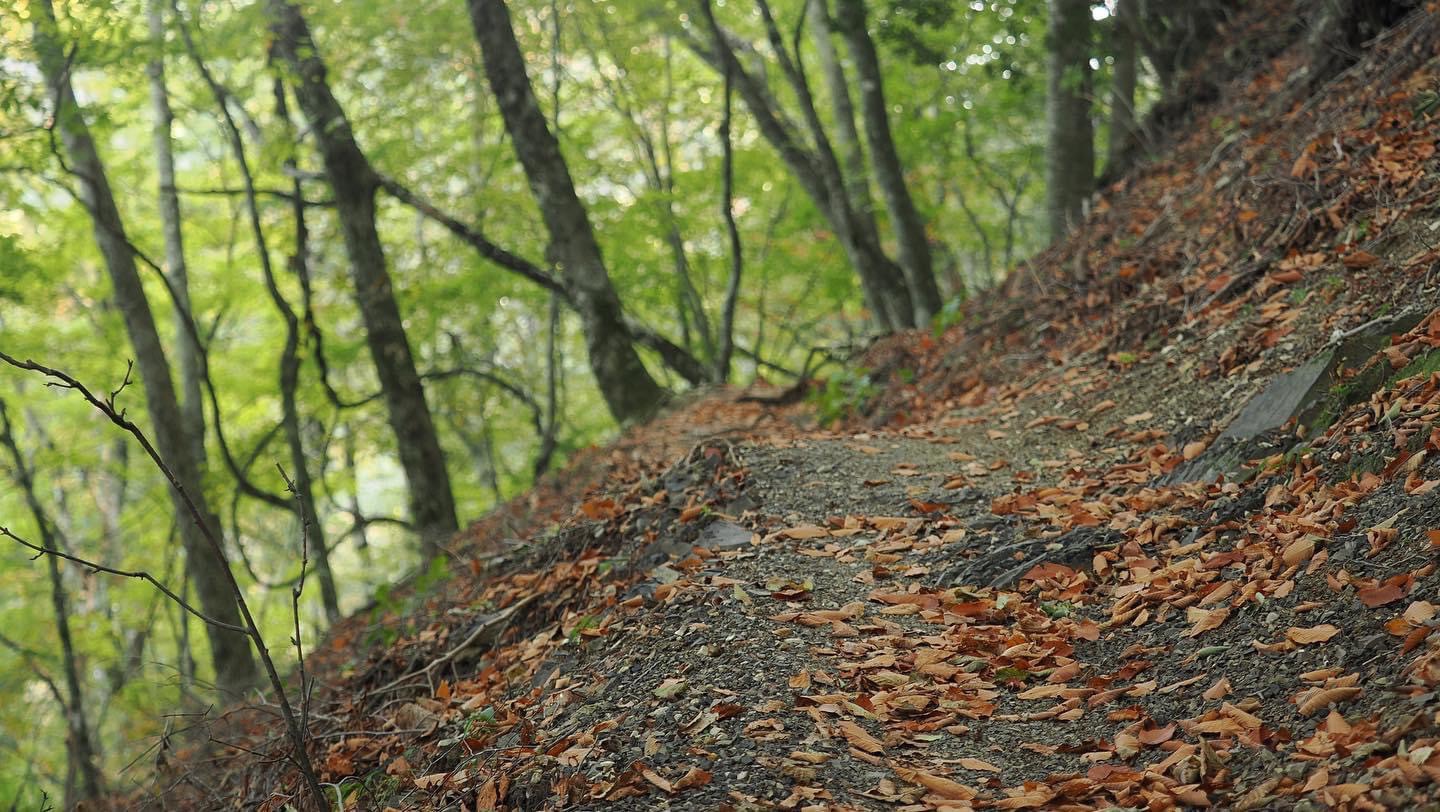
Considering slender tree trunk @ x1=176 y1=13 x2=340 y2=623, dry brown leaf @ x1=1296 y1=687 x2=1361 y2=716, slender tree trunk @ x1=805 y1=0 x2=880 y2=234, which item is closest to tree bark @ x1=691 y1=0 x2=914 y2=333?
slender tree trunk @ x1=805 y1=0 x2=880 y2=234

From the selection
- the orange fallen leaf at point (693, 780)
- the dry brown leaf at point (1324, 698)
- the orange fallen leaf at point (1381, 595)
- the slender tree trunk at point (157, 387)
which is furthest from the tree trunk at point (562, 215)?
the dry brown leaf at point (1324, 698)

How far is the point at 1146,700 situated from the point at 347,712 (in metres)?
3.03

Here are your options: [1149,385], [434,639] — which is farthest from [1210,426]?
[434,639]

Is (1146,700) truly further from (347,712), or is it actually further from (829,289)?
(829,289)

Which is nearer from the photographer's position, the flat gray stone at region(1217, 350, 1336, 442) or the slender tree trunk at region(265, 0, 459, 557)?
the flat gray stone at region(1217, 350, 1336, 442)

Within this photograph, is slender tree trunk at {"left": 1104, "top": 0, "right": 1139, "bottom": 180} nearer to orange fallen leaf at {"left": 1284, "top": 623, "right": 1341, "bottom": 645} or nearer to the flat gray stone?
the flat gray stone

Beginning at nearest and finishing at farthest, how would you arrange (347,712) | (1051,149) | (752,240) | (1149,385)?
1. (347,712)
2. (1149,385)
3. (1051,149)
4. (752,240)

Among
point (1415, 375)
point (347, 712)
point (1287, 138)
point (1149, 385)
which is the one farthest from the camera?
point (1287, 138)

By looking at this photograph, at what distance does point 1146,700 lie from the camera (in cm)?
286

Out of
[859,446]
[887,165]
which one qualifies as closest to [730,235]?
[887,165]

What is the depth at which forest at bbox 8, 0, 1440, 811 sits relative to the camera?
2.75 meters

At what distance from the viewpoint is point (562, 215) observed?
8648 mm

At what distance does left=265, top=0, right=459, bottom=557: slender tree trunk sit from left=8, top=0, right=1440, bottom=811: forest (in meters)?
0.04

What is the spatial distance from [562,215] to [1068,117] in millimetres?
4308
